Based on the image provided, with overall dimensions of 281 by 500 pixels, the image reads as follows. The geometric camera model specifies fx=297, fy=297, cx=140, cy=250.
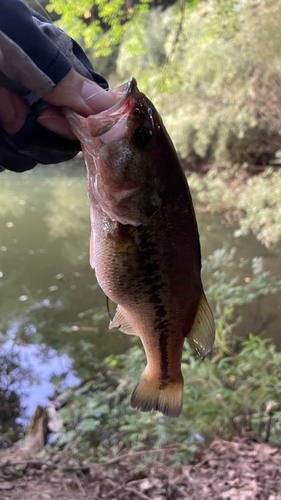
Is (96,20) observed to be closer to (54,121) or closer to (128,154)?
(54,121)

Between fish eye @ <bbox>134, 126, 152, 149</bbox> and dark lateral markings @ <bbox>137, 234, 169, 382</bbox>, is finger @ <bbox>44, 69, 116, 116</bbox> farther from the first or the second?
dark lateral markings @ <bbox>137, 234, 169, 382</bbox>

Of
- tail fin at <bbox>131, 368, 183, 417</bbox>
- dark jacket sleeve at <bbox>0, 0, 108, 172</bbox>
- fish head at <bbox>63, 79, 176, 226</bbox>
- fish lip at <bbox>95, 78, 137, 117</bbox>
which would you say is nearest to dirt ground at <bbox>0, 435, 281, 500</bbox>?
tail fin at <bbox>131, 368, 183, 417</bbox>

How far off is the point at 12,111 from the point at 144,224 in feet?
1.74

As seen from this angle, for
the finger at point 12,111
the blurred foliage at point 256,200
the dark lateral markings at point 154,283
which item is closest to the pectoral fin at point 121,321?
the dark lateral markings at point 154,283

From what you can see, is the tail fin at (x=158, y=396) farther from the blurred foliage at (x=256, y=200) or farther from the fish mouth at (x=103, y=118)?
the blurred foliage at (x=256, y=200)

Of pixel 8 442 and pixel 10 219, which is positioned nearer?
pixel 8 442

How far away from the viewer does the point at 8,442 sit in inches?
101

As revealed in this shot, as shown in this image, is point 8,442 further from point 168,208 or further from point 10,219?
point 10,219

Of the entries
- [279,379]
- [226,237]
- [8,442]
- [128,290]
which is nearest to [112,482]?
[8,442]

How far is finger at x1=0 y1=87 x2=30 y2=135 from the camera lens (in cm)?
88

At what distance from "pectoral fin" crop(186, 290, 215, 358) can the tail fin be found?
242 mm

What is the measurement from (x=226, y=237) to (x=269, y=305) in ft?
9.71

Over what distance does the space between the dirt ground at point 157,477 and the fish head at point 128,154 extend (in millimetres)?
1925

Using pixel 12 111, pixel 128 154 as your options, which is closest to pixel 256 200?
pixel 128 154
